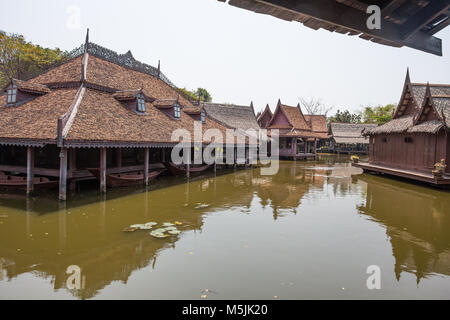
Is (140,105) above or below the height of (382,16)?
above

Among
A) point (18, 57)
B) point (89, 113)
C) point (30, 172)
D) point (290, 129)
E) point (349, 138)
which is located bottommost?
point (30, 172)

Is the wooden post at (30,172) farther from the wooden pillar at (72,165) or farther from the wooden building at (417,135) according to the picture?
the wooden building at (417,135)

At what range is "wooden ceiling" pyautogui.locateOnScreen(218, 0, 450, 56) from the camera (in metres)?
2.06

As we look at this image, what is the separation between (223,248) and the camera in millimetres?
7148

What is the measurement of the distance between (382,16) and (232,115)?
33187 mm

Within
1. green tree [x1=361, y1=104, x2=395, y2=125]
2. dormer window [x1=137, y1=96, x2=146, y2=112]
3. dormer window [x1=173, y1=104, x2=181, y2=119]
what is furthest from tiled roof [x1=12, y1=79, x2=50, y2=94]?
green tree [x1=361, y1=104, x2=395, y2=125]

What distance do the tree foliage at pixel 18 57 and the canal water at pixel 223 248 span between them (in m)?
23.1

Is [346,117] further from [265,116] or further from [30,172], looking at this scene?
[30,172]

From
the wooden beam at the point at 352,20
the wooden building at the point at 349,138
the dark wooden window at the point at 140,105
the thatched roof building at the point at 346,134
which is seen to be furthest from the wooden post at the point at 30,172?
the wooden building at the point at 349,138

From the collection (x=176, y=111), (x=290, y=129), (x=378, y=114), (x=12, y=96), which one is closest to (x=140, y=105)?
(x=176, y=111)

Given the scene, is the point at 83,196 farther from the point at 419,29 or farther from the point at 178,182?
the point at 419,29

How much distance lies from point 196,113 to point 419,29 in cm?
2042

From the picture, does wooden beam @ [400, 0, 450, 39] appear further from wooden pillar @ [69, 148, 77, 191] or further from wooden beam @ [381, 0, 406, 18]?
wooden pillar @ [69, 148, 77, 191]
